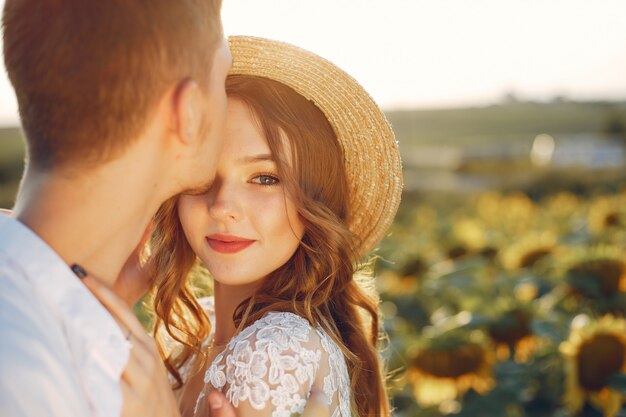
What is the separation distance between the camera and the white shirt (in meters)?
1.21

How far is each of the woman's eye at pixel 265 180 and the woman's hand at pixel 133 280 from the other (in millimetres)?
379

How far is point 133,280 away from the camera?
2332mm

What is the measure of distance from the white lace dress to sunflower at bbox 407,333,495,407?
5.06ft

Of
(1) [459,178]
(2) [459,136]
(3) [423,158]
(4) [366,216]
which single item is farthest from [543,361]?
(2) [459,136]

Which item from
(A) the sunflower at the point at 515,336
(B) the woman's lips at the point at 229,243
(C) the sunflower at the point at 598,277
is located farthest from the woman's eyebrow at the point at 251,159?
(C) the sunflower at the point at 598,277

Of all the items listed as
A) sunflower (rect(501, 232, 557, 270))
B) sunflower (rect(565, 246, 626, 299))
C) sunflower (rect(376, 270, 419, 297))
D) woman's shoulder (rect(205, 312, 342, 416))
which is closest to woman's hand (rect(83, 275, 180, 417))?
woman's shoulder (rect(205, 312, 342, 416))

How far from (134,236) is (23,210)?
216 mm

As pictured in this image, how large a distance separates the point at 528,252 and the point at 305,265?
299 cm

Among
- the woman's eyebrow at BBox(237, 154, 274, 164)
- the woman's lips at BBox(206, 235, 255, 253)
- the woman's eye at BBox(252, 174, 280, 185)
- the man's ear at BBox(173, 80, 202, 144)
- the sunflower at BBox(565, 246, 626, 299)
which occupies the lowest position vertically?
the sunflower at BBox(565, 246, 626, 299)

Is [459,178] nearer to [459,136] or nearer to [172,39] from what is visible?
[172,39]

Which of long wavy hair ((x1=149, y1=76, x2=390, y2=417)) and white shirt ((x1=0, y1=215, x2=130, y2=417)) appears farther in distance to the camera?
long wavy hair ((x1=149, y1=76, x2=390, y2=417))

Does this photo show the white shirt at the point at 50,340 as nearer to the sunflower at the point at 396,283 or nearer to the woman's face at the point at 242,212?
the woman's face at the point at 242,212

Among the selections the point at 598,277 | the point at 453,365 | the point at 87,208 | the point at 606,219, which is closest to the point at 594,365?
the point at 453,365

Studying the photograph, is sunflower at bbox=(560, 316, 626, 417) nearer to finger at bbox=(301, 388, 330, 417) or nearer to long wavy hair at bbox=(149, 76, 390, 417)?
long wavy hair at bbox=(149, 76, 390, 417)
